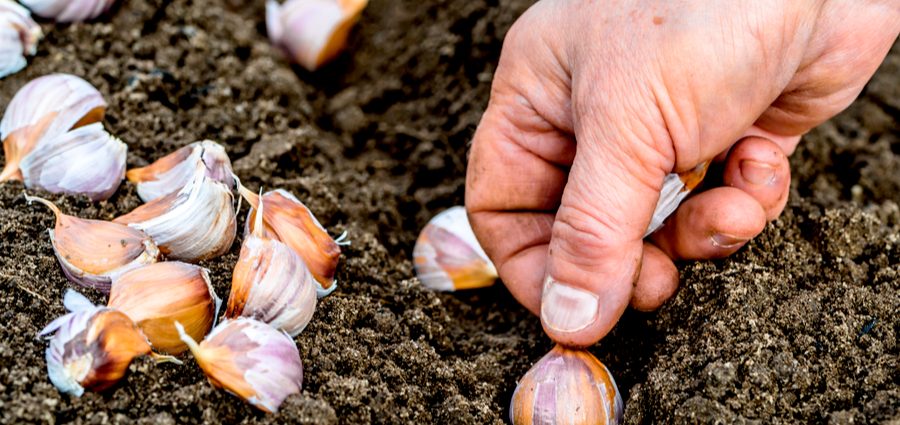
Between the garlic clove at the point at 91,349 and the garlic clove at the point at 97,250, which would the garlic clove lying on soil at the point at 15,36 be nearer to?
the garlic clove at the point at 97,250

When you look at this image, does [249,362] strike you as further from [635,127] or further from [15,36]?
[15,36]

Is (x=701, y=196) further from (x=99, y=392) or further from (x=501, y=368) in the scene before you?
(x=99, y=392)

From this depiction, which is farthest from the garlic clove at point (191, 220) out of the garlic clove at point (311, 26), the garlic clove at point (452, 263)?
the garlic clove at point (311, 26)

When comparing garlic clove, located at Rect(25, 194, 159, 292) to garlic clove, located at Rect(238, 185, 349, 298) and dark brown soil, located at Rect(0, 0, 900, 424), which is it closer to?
dark brown soil, located at Rect(0, 0, 900, 424)

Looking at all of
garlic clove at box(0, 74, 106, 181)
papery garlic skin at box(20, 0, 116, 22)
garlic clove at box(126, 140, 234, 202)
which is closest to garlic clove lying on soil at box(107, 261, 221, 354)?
garlic clove at box(126, 140, 234, 202)

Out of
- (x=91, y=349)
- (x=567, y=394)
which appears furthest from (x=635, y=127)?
(x=91, y=349)

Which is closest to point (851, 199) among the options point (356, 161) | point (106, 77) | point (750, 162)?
point (750, 162)
